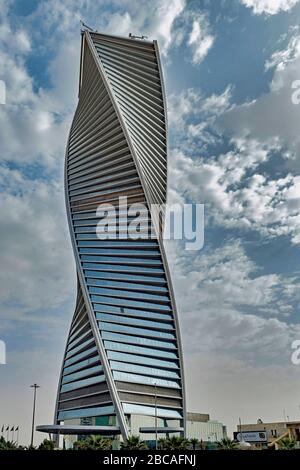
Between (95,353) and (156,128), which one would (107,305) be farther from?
(156,128)

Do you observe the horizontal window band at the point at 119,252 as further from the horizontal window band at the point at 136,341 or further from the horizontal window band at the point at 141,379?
the horizontal window band at the point at 141,379

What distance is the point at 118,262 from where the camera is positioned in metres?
92.6

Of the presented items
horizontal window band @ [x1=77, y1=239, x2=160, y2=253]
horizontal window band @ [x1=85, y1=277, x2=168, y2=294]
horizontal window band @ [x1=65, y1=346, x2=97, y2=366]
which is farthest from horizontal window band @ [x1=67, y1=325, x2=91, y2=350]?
horizontal window band @ [x1=77, y1=239, x2=160, y2=253]

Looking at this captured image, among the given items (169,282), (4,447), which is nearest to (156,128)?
(169,282)

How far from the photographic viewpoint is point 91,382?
8362cm

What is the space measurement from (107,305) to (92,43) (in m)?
61.7

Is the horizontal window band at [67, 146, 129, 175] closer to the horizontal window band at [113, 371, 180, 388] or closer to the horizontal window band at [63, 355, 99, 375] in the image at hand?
the horizontal window band at [63, 355, 99, 375]

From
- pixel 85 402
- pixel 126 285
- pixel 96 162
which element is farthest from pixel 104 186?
pixel 85 402

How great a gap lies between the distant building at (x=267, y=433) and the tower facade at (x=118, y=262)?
14.7 metres

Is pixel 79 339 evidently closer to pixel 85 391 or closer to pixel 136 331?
pixel 85 391

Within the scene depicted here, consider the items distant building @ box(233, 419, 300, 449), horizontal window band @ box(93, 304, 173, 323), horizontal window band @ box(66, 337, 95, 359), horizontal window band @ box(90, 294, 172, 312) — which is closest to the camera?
distant building @ box(233, 419, 300, 449)

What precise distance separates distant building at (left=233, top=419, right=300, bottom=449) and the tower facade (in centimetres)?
1466

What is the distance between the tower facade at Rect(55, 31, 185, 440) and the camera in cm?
8375

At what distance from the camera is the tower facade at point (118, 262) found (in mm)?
83750
